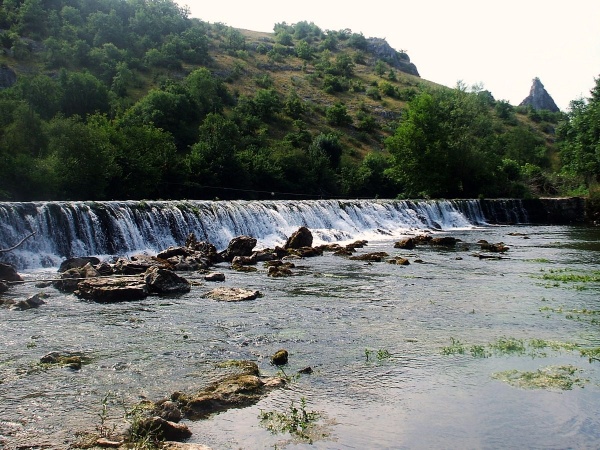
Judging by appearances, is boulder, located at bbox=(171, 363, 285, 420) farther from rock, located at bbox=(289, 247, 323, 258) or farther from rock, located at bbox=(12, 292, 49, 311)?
rock, located at bbox=(289, 247, 323, 258)

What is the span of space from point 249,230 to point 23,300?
710 inches

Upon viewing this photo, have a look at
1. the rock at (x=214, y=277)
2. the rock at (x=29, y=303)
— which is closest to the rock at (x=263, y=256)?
the rock at (x=214, y=277)

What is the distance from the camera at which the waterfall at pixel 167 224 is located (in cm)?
2269

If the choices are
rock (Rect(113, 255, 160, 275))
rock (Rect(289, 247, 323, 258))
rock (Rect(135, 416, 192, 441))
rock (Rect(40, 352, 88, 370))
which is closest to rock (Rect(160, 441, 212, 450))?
rock (Rect(135, 416, 192, 441))

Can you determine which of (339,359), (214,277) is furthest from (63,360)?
(214,277)

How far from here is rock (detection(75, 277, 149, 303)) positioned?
15.2 meters

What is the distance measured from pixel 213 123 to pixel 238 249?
3868 cm

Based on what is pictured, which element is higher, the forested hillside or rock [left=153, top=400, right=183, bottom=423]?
the forested hillside

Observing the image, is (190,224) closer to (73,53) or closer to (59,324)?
(59,324)

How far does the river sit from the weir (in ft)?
19.3

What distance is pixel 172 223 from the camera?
2852 centimetres

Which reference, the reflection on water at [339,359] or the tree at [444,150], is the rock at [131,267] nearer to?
the reflection on water at [339,359]

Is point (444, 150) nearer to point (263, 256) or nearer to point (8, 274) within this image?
point (263, 256)

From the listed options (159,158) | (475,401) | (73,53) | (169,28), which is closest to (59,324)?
(475,401)
